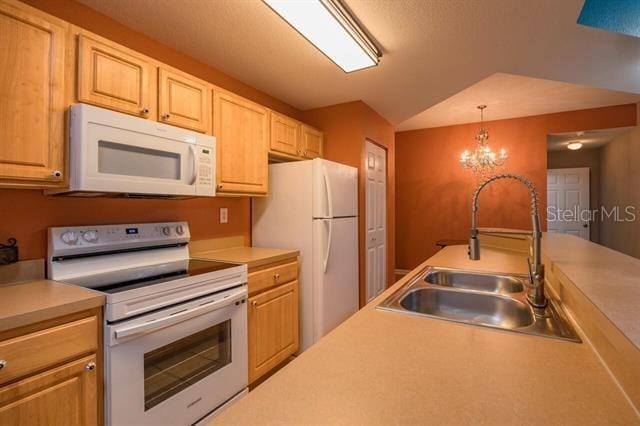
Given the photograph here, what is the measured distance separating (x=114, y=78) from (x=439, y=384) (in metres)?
1.89

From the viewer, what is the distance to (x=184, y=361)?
1.60 m

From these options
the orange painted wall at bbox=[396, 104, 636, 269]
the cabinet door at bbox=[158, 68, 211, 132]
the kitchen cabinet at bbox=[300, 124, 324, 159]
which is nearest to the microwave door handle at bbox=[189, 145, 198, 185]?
the cabinet door at bbox=[158, 68, 211, 132]

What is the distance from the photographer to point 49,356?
3.65ft

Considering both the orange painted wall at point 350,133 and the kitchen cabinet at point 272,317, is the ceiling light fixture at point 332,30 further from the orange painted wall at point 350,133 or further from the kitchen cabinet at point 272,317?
the kitchen cabinet at point 272,317

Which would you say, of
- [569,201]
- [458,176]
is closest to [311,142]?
[458,176]

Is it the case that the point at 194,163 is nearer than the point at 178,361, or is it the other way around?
the point at 178,361

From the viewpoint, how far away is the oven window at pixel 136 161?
4.89 ft

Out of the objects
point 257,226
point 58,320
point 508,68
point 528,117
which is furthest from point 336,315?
point 528,117

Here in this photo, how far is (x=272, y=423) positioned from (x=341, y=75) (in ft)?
8.37

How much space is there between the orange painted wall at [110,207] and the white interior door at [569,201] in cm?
599

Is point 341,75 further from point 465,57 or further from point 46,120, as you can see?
point 46,120

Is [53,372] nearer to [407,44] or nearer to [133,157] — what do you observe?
[133,157]

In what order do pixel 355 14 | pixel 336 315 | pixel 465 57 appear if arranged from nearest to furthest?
pixel 355 14, pixel 465 57, pixel 336 315

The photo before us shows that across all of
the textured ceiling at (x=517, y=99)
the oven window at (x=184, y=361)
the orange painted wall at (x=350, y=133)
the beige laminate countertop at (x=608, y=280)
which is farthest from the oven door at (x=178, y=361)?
the textured ceiling at (x=517, y=99)
